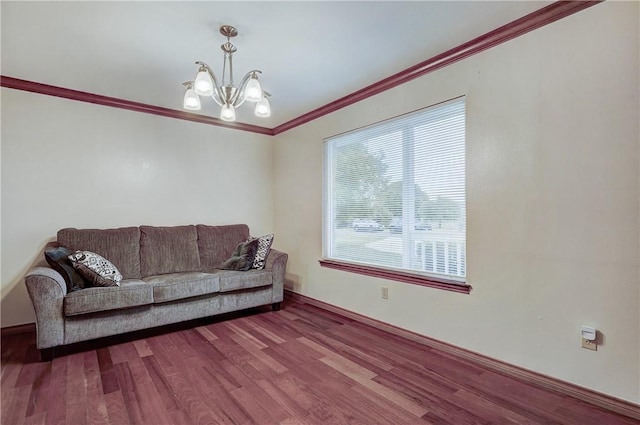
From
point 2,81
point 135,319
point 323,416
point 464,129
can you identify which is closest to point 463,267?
point 464,129

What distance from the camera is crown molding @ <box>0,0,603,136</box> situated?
6.77ft

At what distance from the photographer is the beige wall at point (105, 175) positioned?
3115 millimetres

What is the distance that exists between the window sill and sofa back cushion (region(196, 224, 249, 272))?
A: 3.83 feet

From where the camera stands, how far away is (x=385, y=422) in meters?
1.72

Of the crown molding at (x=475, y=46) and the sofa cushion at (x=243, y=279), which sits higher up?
the crown molding at (x=475, y=46)

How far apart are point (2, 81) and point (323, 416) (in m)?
4.04

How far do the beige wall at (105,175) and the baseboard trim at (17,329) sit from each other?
52 mm

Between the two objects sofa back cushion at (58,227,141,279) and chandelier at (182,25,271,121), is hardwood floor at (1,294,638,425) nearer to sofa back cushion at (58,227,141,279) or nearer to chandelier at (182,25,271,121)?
sofa back cushion at (58,227,141,279)

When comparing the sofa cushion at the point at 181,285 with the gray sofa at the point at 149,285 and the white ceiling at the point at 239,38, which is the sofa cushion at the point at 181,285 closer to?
the gray sofa at the point at 149,285

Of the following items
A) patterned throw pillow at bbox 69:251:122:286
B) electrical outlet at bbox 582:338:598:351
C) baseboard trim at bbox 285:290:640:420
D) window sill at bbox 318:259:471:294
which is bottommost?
baseboard trim at bbox 285:290:640:420

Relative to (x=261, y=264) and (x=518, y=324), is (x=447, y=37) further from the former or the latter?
(x=261, y=264)

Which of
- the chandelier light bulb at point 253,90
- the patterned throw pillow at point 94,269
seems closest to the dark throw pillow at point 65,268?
the patterned throw pillow at point 94,269

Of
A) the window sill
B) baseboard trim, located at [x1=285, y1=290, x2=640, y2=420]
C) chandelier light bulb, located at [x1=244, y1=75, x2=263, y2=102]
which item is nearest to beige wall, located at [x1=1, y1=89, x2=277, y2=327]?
the window sill

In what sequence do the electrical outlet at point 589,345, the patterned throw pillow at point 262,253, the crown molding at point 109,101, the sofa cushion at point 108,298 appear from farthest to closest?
1. the patterned throw pillow at point 262,253
2. the crown molding at point 109,101
3. the sofa cushion at point 108,298
4. the electrical outlet at point 589,345
